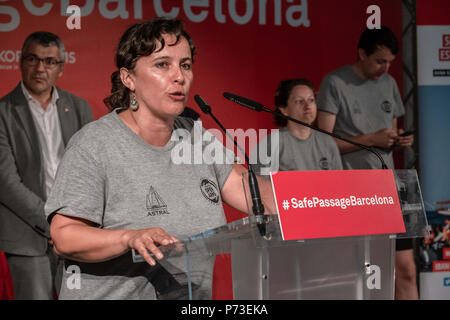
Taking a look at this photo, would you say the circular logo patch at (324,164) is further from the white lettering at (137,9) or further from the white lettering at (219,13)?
the white lettering at (137,9)

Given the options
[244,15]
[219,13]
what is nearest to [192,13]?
[219,13]

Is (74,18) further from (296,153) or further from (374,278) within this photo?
(374,278)

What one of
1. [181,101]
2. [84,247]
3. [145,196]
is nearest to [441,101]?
[181,101]

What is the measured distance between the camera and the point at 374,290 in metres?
1.26

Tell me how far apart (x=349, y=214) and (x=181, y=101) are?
72 centimetres

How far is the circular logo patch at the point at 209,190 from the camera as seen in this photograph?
1.63 m

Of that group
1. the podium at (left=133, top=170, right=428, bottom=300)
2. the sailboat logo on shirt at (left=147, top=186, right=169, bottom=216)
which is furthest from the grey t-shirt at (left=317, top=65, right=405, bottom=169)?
the podium at (left=133, top=170, right=428, bottom=300)

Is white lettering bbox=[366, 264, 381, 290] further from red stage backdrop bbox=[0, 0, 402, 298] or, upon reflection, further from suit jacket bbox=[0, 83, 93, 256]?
suit jacket bbox=[0, 83, 93, 256]

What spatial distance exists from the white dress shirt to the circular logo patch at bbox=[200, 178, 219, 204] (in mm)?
1335

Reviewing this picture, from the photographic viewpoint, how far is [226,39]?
2982 millimetres

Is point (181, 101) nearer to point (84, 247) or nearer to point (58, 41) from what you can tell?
point (84, 247)

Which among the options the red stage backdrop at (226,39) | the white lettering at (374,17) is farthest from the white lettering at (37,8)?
the white lettering at (374,17)

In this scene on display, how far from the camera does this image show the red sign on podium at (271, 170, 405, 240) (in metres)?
1.19
